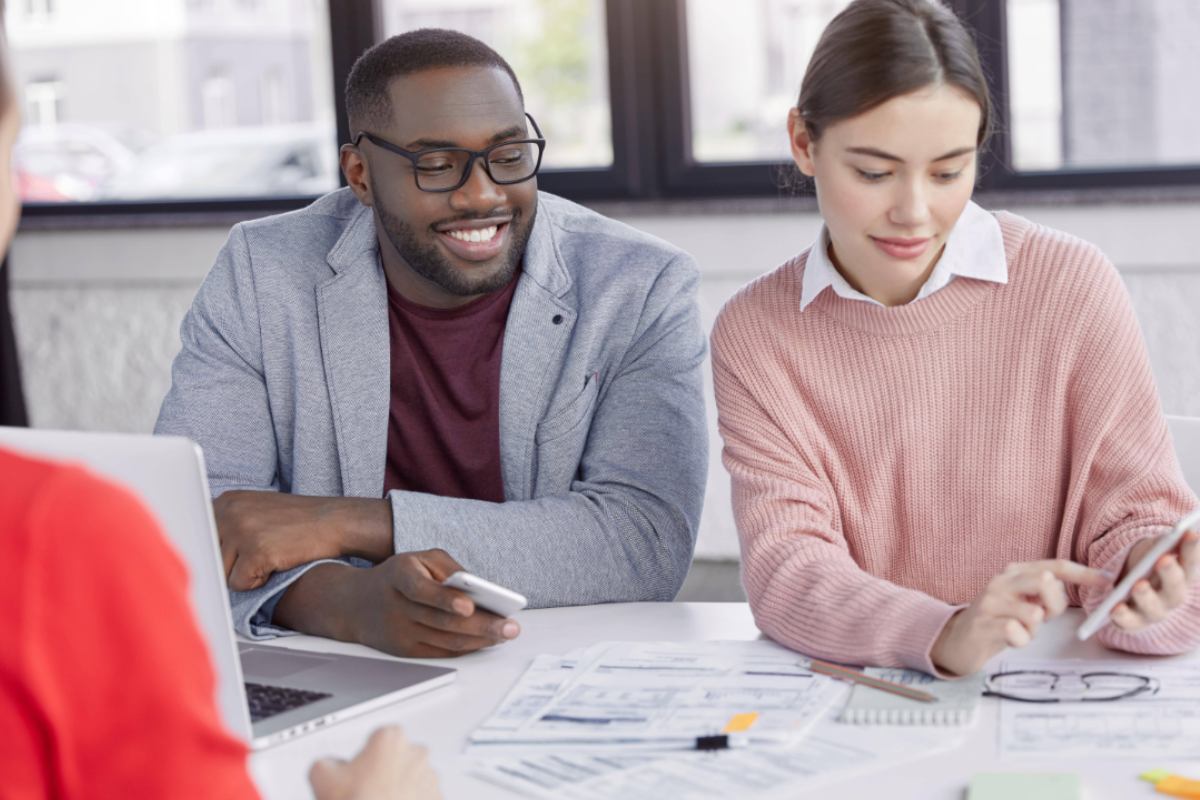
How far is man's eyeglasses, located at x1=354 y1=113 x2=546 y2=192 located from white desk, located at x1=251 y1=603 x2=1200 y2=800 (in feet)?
2.18

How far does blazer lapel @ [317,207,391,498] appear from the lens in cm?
185

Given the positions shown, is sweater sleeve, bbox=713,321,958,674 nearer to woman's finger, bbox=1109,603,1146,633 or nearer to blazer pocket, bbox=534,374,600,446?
woman's finger, bbox=1109,603,1146,633

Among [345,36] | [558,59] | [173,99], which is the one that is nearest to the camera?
[558,59]

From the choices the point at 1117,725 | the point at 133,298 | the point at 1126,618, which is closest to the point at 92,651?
the point at 1117,725

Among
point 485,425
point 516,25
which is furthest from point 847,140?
point 516,25

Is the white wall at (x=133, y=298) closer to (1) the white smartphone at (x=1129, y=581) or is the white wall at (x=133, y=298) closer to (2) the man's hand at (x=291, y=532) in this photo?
(2) the man's hand at (x=291, y=532)

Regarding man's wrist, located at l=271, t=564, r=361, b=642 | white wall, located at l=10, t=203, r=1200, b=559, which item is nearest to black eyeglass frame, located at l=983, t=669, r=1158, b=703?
man's wrist, located at l=271, t=564, r=361, b=642

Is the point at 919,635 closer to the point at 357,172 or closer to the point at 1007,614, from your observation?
the point at 1007,614

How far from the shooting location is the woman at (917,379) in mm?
1372

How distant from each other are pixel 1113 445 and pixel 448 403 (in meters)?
0.95

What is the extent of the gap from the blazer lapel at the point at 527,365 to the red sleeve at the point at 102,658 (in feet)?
4.32

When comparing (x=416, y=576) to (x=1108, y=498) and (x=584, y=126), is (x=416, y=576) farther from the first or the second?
(x=584, y=126)

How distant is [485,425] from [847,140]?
2.46 ft

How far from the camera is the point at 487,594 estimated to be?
1.32 meters
